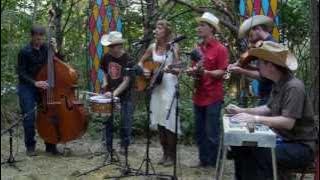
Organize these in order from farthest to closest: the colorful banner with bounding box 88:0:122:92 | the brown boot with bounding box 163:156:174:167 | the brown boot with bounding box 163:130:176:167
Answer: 1. the colorful banner with bounding box 88:0:122:92
2. the brown boot with bounding box 163:156:174:167
3. the brown boot with bounding box 163:130:176:167

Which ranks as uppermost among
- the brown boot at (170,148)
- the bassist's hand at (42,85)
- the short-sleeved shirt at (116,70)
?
the short-sleeved shirt at (116,70)

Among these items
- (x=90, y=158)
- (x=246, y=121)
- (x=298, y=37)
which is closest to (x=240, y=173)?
(x=246, y=121)

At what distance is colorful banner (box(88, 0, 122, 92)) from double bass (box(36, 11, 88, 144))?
1658mm

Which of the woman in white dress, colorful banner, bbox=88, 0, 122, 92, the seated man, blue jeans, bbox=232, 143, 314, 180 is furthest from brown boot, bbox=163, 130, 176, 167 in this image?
colorful banner, bbox=88, 0, 122, 92

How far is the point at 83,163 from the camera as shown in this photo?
705cm

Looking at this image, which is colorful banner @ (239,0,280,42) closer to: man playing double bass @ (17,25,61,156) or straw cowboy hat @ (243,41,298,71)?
man playing double bass @ (17,25,61,156)

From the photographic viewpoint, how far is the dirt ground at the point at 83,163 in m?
6.42

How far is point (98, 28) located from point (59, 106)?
214 cm

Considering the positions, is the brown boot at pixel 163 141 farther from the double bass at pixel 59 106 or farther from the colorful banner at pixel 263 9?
the colorful banner at pixel 263 9

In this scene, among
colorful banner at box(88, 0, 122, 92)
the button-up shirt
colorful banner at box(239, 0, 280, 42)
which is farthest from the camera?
colorful banner at box(88, 0, 122, 92)

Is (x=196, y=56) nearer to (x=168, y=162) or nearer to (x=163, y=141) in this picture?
(x=163, y=141)

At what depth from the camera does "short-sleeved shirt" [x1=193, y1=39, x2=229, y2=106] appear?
6422 mm

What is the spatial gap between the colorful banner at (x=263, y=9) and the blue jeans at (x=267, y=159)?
9.03 ft

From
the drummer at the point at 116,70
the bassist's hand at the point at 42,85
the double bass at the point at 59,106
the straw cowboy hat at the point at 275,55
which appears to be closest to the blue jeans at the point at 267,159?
the straw cowboy hat at the point at 275,55
